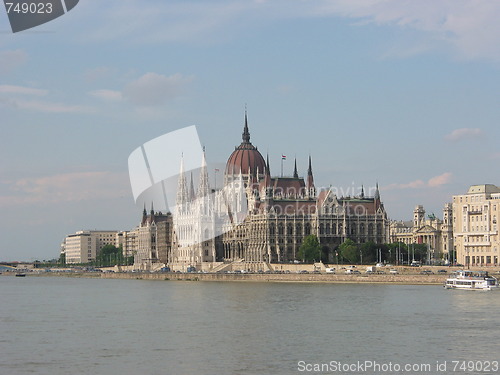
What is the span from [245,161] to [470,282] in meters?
96.7

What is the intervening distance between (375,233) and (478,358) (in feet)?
389

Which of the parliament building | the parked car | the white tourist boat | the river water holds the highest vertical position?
the parliament building

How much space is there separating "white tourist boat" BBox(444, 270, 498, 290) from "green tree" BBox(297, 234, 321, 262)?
46.2m

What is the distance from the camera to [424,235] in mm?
188000

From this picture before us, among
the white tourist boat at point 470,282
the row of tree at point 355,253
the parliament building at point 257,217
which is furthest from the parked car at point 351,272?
the parliament building at point 257,217

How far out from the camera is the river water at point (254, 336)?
136ft

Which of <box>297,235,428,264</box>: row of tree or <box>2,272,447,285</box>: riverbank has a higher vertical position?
<box>297,235,428,264</box>: row of tree

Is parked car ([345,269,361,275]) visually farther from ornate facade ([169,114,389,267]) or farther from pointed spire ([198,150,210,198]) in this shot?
pointed spire ([198,150,210,198])

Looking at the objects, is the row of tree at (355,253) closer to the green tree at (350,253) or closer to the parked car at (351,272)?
the green tree at (350,253)

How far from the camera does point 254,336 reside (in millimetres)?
51656

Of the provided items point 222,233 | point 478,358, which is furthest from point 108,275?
point 478,358

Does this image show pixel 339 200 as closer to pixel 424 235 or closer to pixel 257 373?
pixel 424 235

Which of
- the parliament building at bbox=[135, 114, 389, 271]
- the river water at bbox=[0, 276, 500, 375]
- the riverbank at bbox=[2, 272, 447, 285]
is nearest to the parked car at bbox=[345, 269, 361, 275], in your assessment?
the riverbank at bbox=[2, 272, 447, 285]

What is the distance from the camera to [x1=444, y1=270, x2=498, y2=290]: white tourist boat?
9350 cm
